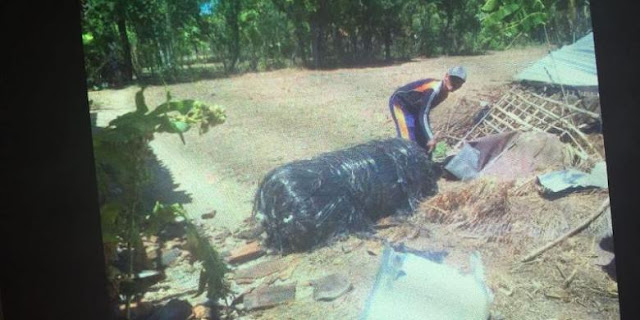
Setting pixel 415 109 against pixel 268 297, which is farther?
pixel 415 109

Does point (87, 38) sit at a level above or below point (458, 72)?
above

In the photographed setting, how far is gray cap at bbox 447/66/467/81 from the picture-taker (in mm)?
2340

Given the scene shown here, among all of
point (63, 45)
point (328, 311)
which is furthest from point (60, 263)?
point (328, 311)

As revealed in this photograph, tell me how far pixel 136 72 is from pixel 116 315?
0.87 meters

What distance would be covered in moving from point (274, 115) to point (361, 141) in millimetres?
341

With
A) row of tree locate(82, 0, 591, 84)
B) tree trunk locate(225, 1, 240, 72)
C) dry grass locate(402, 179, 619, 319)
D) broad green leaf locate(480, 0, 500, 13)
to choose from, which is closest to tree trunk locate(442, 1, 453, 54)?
row of tree locate(82, 0, 591, 84)

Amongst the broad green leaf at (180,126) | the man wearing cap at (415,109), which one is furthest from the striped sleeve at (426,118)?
the broad green leaf at (180,126)

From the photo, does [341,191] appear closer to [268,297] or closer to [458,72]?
[268,297]

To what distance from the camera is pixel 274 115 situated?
91.0 inches

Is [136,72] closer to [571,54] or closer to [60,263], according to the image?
[60,263]

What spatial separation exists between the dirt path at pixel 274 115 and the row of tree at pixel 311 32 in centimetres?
5

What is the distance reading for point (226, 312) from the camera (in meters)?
2.16

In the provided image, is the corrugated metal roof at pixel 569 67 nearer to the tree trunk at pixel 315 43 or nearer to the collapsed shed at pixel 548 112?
the collapsed shed at pixel 548 112

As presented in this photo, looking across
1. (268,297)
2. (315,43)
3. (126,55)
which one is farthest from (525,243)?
(126,55)
